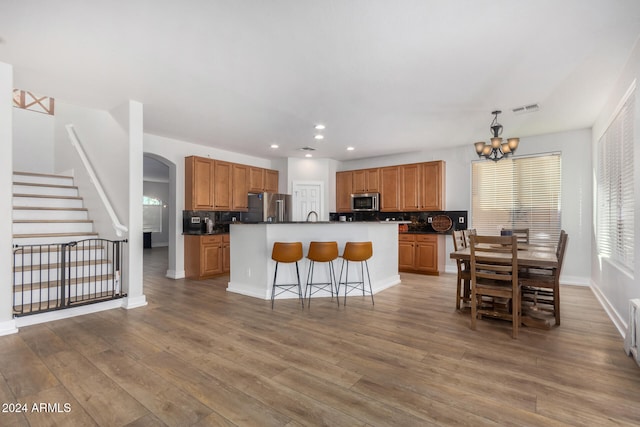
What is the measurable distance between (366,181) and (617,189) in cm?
450

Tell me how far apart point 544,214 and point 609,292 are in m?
2.10

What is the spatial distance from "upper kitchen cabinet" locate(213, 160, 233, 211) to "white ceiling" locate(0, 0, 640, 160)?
5.44 ft

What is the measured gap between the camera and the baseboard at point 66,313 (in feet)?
10.7

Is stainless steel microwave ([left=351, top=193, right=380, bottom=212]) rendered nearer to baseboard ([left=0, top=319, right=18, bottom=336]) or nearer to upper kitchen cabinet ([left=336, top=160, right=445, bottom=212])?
upper kitchen cabinet ([left=336, top=160, right=445, bottom=212])

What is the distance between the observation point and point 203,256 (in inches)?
222

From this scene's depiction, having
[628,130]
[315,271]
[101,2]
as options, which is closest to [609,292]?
[628,130]

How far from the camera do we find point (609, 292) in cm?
370

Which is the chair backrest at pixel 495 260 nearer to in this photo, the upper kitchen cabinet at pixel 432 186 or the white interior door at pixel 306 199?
the upper kitchen cabinet at pixel 432 186

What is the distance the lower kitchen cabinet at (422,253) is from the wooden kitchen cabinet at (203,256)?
377 cm

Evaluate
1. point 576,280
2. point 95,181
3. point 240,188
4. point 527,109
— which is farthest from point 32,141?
point 576,280

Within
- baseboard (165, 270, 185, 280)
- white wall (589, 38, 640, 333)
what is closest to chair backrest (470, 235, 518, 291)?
white wall (589, 38, 640, 333)

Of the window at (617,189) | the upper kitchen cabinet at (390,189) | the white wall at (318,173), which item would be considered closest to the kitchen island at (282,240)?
the upper kitchen cabinet at (390,189)

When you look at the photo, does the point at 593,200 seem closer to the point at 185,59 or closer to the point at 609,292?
the point at 609,292

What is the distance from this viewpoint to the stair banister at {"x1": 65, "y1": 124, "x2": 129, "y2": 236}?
3908 millimetres
